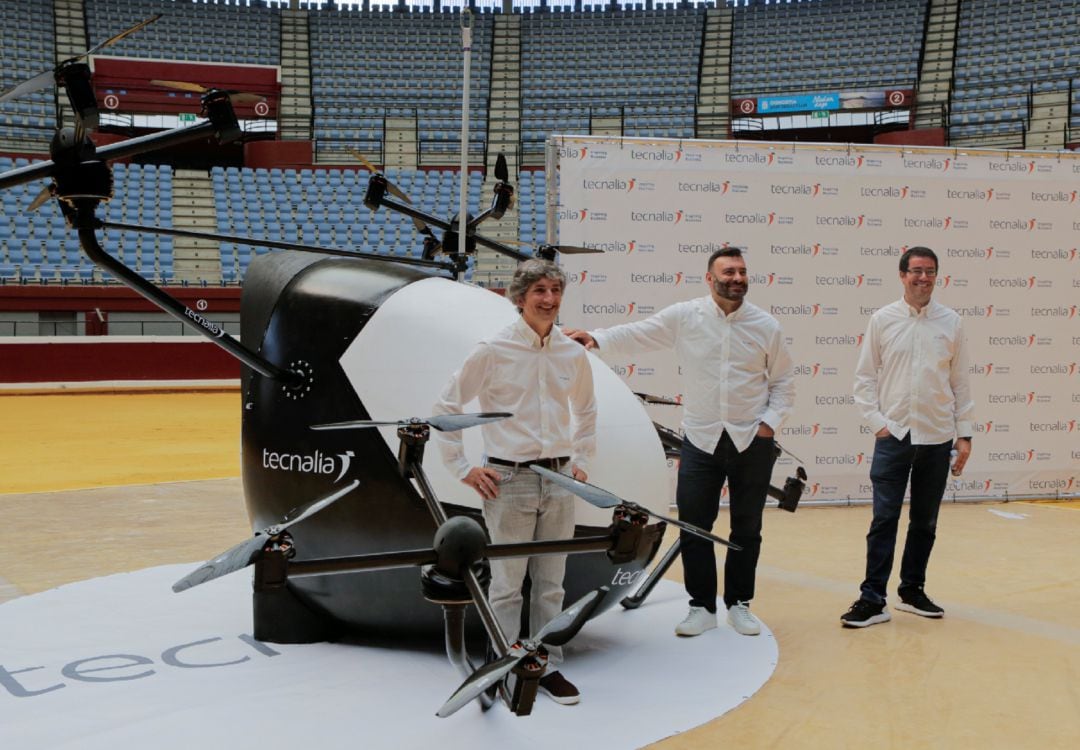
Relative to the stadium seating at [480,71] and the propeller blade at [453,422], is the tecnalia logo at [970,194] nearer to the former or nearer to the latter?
the propeller blade at [453,422]

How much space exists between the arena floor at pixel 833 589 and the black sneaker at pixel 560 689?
0.84 ft

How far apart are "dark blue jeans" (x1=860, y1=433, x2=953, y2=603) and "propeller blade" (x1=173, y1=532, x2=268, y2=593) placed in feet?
10.7

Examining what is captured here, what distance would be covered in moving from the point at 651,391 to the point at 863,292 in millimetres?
2008

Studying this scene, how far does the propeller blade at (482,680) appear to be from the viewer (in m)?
2.92

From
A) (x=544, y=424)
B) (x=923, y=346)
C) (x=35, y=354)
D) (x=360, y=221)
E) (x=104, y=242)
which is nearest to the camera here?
(x=544, y=424)

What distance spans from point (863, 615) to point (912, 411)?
3.41 ft

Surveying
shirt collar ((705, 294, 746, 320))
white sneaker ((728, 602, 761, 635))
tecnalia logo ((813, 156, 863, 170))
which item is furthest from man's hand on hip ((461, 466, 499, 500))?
tecnalia logo ((813, 156, 863, 170))

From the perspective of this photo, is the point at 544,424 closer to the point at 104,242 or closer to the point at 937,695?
the point at 937,695

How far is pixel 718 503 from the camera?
16.3 ft

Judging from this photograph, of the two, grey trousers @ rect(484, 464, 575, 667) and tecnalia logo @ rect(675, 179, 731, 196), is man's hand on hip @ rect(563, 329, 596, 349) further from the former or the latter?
tecnalia logo @ rect(675, 179, 731, 196)

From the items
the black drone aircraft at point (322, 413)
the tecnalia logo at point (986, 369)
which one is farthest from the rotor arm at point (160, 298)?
the tecnalia logo at point (986, 369)

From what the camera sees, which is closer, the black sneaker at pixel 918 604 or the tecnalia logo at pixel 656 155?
the black sneaker at pixel 918 604

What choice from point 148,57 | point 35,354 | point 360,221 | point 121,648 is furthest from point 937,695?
point 148,57

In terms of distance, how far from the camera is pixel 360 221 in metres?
23.5
